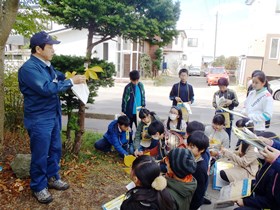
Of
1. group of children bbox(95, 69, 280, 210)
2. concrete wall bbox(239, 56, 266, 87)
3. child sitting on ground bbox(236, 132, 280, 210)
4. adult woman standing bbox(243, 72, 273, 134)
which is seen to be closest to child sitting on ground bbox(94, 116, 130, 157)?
group of children bbox(95, 69, 280, 210)

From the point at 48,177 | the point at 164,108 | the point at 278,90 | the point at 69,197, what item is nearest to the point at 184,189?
the point at 69,197

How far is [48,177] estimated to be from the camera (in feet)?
10.3

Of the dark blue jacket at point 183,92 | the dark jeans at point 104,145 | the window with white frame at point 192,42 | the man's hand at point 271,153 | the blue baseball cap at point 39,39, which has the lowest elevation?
the dark jeans at point 104,145

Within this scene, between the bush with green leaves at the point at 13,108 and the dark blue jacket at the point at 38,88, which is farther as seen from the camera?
the bush with green leaves at the point at 13,108

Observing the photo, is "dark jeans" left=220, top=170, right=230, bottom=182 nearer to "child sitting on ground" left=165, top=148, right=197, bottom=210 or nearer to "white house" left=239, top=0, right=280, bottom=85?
"child sitting on ground" left=165, top=148, right=197, bottom=210

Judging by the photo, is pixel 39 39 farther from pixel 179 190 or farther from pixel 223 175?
pixel 223 175

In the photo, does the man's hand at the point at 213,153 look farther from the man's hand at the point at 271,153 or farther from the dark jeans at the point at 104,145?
the man's hand at the point at 271,153

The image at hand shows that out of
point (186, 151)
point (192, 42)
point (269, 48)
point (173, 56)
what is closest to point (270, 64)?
point (269, 48)

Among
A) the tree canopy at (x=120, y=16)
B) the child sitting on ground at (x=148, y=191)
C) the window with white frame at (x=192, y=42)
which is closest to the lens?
the child sitting on ground at (x=148, y=191)

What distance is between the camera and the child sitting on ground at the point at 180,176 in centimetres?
204

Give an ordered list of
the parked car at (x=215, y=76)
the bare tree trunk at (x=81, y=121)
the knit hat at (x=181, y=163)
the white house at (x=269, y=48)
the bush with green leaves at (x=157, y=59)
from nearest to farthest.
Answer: the knit hat at (x=181, y=163) < the bare tree trunk at (x=81, y=121) < the white house at (x=269, y=48) < the parked car at (x=215, y=76) < the bush with green leaves at (x=157, y=59)

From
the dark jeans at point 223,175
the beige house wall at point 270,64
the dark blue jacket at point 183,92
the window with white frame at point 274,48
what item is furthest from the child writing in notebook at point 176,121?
the window with white frame at point 274,48

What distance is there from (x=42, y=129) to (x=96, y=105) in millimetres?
7915

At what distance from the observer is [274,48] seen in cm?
1880
